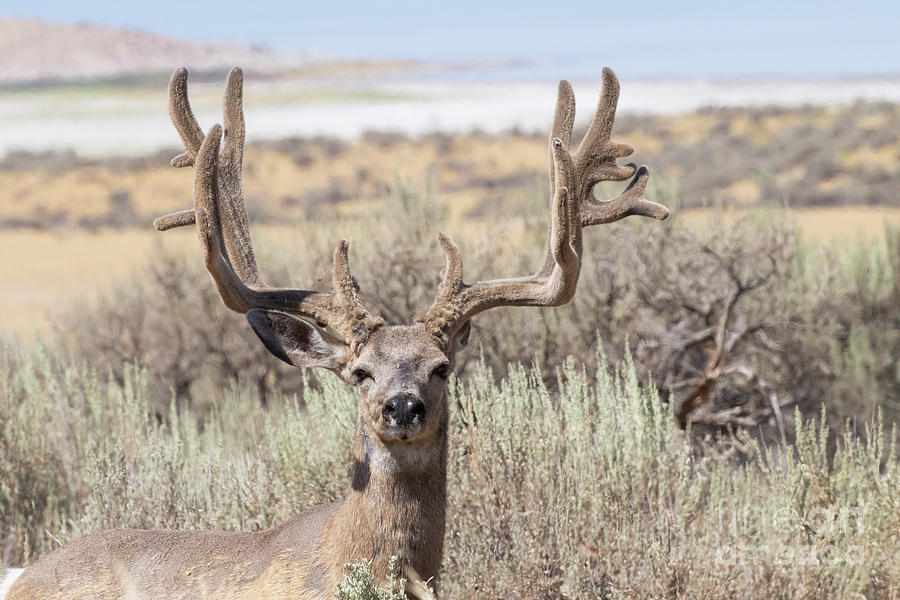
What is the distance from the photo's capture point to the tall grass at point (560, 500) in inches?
192

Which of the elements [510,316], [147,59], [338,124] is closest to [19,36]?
[147,59]

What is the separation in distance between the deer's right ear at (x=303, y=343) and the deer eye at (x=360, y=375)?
0.51 feet

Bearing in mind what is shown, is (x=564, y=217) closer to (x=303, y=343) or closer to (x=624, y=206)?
(x=624, y=206)

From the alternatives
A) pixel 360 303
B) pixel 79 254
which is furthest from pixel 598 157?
pixel 79 254

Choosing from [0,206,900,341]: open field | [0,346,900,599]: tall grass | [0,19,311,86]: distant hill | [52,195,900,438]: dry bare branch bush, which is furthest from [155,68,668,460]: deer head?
[0,19,311,86]: distant hill

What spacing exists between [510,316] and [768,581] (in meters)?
3.94

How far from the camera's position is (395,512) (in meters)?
4.17

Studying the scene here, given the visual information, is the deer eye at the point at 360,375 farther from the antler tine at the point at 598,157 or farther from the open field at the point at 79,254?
the open field at the point at 79,254

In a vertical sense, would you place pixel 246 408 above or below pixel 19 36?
below

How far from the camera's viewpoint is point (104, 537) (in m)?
4.50

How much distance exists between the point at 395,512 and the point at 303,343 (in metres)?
0.84

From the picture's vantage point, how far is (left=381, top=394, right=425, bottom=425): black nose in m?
3.99

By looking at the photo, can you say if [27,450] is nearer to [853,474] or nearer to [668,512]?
[668,512]

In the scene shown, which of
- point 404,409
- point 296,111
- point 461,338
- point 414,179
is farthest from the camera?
point 296,111
